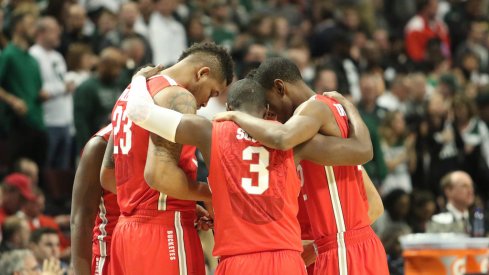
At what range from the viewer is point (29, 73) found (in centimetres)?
1346

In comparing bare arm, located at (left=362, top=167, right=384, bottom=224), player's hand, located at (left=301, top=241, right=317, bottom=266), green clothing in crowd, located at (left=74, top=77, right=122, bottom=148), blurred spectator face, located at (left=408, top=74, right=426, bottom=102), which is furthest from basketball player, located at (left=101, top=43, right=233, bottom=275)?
blurred spectator face, located at (left=408, top=74, right=426, bottom=102)

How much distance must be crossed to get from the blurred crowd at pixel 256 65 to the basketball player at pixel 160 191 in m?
3.03

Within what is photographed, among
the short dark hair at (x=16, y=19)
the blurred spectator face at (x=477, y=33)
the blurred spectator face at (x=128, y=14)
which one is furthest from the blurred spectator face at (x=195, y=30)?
the blurred spectator face at (x=477, y=33)

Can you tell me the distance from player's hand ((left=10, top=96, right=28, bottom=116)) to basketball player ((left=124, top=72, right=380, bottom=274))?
6.97m

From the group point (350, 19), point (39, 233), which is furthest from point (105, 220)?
point (350, 19)

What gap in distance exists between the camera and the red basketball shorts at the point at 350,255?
7145mm

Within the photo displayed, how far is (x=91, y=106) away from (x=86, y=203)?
566 cm

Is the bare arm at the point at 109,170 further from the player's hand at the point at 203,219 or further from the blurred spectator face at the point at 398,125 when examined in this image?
the blurred spectator face at the point at 398,125

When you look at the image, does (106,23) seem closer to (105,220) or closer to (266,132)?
(105,220)

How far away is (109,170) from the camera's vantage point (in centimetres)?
732

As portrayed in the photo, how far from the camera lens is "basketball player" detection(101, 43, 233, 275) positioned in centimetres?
687

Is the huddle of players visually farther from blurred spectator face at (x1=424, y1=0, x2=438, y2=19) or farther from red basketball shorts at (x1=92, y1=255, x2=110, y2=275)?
blurred spectator face at (x1=424, y1=0, x2=438, y2=19)

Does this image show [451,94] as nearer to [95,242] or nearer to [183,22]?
[183,22]

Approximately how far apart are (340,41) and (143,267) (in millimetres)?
10936
